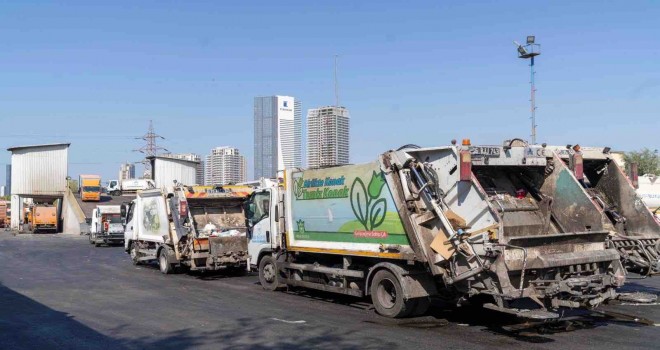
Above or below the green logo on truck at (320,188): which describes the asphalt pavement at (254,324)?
below

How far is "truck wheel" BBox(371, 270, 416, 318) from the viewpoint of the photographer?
8.98 m

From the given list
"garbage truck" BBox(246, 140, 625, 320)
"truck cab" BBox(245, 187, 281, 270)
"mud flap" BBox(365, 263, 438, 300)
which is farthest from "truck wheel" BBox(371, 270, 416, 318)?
"truck cab" BBox(245, 187, 281, 270)

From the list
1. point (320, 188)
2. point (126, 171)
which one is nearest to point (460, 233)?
point (320, 188)

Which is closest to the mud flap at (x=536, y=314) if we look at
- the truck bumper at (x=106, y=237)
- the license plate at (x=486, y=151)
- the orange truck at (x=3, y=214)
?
the license plate at (x=486, y=151)

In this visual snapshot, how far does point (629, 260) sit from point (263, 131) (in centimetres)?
1540

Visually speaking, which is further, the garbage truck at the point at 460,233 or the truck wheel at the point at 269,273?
the truck wheel at the point at 269,273

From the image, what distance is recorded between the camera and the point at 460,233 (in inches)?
320

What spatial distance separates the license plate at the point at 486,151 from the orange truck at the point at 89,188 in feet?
154

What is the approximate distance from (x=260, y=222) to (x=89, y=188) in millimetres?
41430

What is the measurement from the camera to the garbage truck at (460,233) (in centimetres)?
778

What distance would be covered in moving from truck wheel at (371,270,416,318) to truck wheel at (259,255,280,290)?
3.48 m

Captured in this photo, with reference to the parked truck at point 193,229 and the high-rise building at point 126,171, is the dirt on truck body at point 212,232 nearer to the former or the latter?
the parked truck at point 193,229

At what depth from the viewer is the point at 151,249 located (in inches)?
721

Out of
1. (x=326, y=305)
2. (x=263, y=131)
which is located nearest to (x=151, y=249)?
(x=263, y=131)
